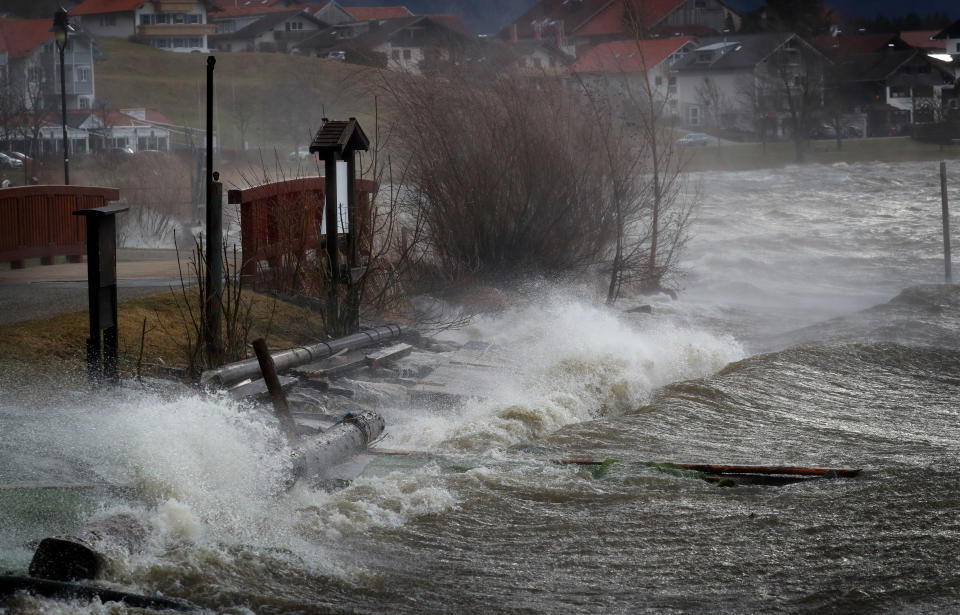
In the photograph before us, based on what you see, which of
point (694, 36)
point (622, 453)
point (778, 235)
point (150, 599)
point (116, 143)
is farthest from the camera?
point (694, 36)

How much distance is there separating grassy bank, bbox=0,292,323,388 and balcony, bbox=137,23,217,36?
71.7 m

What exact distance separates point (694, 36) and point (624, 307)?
51301 millimetres

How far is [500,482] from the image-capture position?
8.59 metres

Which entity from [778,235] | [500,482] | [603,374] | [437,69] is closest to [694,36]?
[778,235]

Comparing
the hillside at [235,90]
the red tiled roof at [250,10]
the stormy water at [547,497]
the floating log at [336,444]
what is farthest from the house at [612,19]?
the red tiled roof at [250,10]

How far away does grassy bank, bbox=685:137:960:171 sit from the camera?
193ft

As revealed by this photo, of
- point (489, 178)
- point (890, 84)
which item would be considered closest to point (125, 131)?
point (890, 84)

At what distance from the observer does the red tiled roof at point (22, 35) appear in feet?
172

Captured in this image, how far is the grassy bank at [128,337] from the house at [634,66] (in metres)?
8.46

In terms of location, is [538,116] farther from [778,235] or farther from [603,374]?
[778,235]

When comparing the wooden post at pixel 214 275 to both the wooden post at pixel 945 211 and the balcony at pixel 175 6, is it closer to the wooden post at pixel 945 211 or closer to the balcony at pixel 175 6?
the wooden post at pixel 945 211

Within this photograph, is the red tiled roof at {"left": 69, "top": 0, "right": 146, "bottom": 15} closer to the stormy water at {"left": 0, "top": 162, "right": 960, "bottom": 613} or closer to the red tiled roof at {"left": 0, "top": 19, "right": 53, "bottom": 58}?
the red tiled roof at {"left": 0, "top": 19, "right": 53, "bottom": 58}

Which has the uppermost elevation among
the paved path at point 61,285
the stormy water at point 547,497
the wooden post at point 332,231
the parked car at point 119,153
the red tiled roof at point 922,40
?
the red tiled roof at point 922,40

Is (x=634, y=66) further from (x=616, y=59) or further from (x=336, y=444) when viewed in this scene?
(x=336, y=444)
